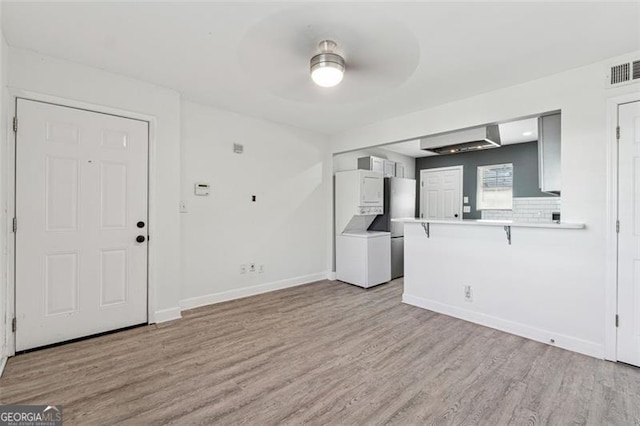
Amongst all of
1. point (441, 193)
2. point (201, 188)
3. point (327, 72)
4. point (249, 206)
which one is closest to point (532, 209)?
point (441, 193)

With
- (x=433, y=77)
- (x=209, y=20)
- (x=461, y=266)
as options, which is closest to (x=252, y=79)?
(x=209, y=20)

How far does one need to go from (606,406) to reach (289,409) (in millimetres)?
2012

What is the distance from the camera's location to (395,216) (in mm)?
5348

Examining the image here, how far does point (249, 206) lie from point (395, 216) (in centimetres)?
265

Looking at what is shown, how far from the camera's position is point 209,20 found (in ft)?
6.74

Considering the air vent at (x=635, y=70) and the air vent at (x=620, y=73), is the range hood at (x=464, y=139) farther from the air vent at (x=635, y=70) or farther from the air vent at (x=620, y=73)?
the air vent at (x=635, y=70)

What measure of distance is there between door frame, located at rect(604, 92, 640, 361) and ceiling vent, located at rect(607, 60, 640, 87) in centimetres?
12

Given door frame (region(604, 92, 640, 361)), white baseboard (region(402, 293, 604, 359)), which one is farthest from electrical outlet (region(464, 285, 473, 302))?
door frame (region(604, 92, 640, 361))

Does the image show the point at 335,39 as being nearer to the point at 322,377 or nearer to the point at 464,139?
the point at 464,139

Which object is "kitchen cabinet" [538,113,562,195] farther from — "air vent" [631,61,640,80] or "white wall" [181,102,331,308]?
"white wall" [181,102,331,308]

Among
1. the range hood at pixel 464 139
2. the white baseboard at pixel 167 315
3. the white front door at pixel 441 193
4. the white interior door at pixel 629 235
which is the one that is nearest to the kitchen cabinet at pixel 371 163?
the range hood at pixel 464 139

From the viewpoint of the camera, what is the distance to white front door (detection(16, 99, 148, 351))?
99.7 inches

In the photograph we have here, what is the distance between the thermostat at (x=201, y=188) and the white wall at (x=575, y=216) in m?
3.54

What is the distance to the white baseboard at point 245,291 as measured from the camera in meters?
3.68
